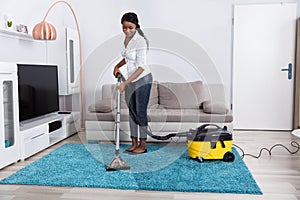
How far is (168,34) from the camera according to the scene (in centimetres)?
483

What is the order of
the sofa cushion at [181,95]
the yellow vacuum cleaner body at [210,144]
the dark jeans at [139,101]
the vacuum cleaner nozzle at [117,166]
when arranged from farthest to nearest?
the sofa cushion at [181,95]
the dark jeans at [139,101]
the yellow vacuum cleaner body at [210,144]
the vacuum cleaner nozzle at [117,166]

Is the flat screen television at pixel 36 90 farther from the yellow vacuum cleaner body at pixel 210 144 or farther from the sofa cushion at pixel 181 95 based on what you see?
the yellow vacuum cleaner body at pixel 210 144

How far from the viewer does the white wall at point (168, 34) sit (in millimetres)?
4734

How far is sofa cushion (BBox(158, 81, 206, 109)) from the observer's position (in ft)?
13.9

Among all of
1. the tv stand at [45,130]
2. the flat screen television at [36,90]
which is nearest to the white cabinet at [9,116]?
the tv stand at [45,130]

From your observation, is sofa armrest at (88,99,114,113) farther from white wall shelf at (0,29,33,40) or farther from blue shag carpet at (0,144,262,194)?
white wall shelf at (0,29,33,40)

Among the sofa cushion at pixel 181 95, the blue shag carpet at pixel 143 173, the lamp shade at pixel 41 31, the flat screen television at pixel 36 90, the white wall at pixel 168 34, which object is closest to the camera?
the blue shag carpet at pixel 143 173

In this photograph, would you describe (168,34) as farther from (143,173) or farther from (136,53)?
(143,173)

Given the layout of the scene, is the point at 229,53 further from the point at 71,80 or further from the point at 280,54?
the point at 71,80

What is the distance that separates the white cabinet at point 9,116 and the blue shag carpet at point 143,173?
0.20 meters

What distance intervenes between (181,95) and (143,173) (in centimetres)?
180

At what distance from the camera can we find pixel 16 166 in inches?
116

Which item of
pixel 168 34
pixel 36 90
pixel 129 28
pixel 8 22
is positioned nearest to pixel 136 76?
pixel 129 28

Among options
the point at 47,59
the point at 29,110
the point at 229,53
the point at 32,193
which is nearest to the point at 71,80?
the point at 47,59
